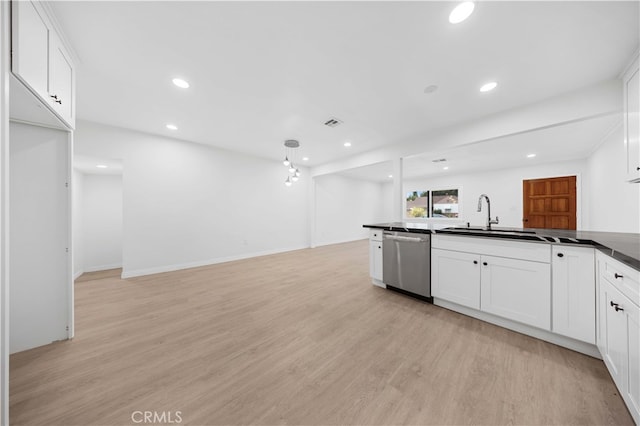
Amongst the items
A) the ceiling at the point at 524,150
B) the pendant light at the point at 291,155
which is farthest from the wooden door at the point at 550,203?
the pendant light at the point at 291,155

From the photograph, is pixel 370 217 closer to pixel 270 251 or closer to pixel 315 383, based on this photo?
pixel 270 251

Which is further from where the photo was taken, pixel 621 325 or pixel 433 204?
pixel 433 204

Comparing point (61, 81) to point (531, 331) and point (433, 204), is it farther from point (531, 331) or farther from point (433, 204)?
point (433, 204)

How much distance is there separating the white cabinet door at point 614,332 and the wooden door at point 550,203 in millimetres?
5878

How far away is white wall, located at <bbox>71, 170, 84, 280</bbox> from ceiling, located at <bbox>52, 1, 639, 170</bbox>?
1585 mm

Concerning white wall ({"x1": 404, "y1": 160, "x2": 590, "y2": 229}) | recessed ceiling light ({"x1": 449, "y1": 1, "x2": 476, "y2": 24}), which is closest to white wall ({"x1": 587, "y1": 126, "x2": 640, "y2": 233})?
white wall ({"x1": 404, "y1": 160, "x2": 590, "y2": 229})

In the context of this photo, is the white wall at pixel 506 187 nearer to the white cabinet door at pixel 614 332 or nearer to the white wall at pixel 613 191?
the white wall at pixel 613 191

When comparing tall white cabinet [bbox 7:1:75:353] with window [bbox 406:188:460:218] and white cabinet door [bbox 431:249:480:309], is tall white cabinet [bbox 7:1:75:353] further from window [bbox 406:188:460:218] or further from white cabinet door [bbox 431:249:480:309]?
window [bbox 406:188:460:218]

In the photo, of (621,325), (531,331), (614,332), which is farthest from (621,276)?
(531,331)

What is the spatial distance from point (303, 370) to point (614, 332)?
207cm

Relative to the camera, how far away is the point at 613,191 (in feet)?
11.2

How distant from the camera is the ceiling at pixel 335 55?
5.14ft

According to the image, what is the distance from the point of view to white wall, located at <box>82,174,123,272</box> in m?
4.32

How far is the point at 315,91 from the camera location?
2588 mm
